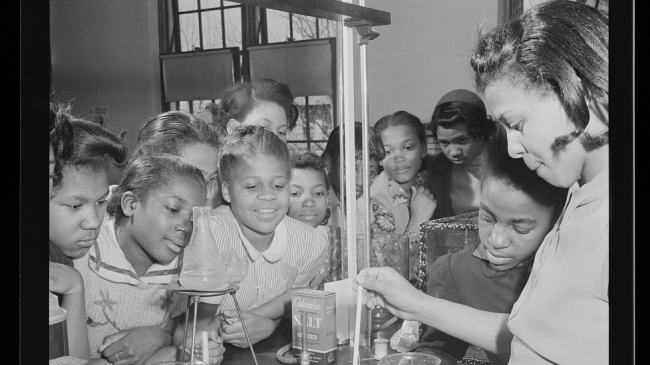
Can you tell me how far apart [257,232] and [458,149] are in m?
0.60

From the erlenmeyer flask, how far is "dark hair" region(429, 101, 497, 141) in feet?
2.18

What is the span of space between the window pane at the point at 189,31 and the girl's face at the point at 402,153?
58 centimetres

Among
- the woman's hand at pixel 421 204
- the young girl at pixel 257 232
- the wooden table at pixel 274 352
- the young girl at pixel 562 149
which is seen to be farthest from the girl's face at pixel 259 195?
the young girl at pixel 562 149

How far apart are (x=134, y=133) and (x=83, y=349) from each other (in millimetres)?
540

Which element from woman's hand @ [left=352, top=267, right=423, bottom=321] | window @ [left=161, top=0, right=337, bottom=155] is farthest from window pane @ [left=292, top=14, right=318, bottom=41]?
woman's hand @ [left=352, top=267, right=423, bottom=321]

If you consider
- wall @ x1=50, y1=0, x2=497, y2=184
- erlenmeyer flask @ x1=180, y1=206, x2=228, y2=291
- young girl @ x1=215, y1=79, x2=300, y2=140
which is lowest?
erlenmeyer flask @ x1=180, y1=206, x2=228, y2=291

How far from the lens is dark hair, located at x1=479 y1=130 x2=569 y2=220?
6.21ft

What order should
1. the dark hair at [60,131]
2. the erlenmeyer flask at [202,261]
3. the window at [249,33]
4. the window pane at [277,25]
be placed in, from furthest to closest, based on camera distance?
the window pane at [277,25] < the window at [249,33] < the erlenmeyer flask at [202,261] < the dark hair at [60,131]

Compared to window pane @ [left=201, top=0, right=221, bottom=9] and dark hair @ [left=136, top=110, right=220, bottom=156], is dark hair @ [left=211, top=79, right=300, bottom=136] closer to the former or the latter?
dark hair @ [left=136, top=110, right=220, bottom=156]

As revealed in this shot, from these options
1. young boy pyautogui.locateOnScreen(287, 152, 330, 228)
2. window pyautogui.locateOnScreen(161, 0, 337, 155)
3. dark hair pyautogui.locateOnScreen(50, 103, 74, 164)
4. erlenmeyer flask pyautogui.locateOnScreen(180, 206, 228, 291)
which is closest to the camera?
dark hair pyautogui.locateOnScreen(50, 103, 74, 164)

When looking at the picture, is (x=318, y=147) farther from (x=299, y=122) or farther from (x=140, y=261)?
(x=140, y=261)

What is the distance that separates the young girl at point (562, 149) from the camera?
182cm

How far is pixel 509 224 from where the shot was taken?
1958 millimetres

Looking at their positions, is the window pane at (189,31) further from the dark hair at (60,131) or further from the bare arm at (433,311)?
the bare arm at (433,311)
